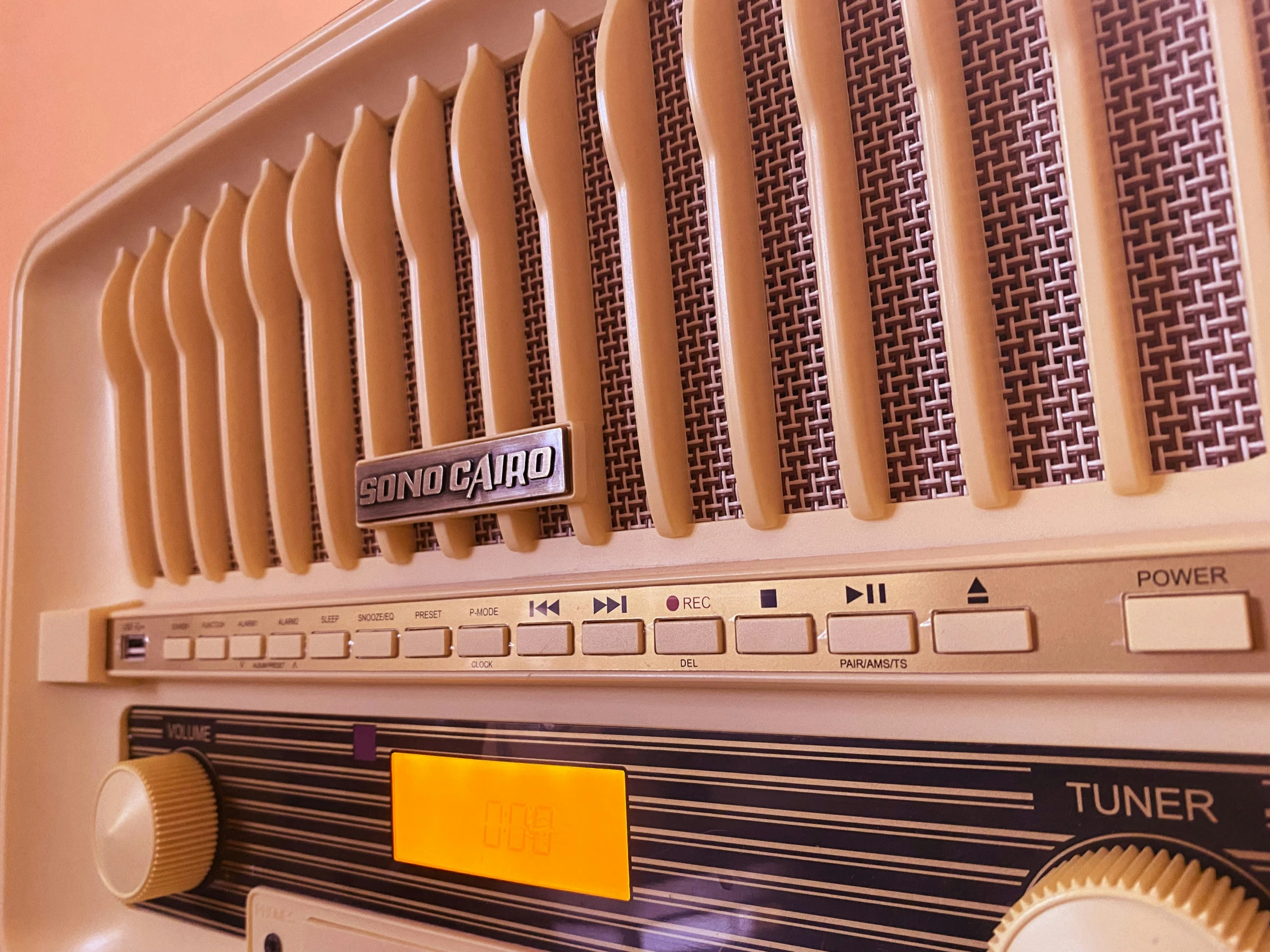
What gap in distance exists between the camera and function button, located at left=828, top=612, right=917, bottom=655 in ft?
1.37

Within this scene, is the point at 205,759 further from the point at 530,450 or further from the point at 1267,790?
the point at 1267,790

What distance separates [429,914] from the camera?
2.10 ft

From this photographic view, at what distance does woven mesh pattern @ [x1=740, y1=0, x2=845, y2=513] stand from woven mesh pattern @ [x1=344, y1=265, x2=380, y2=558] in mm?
329

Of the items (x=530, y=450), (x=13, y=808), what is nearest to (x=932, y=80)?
(x=530, y=450)

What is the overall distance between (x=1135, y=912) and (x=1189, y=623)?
4.3 inches

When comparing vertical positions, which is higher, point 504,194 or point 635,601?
point 504,194

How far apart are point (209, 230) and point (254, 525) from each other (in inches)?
10.0

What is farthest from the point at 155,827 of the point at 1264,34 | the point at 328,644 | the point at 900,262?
the point at 1264,34

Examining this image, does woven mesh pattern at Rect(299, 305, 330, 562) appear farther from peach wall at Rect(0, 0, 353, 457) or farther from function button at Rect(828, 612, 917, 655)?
function button at Rect(828, 612, 917, 655)

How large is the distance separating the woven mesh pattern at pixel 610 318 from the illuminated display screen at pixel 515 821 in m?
0.16

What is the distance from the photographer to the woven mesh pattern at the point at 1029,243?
0.41 metres

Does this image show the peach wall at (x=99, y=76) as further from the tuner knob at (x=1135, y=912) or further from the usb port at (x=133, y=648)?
the tuner knob at (x=1135, y=912)

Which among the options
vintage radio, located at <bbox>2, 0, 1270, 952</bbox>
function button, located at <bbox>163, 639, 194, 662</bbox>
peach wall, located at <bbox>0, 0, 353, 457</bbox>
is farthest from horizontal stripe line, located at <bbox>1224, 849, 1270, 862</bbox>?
peach wall, located at <bbox>0, 0, 353, 457</bbox>

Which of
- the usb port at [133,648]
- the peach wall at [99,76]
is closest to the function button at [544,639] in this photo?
the usb port at [133,648]
